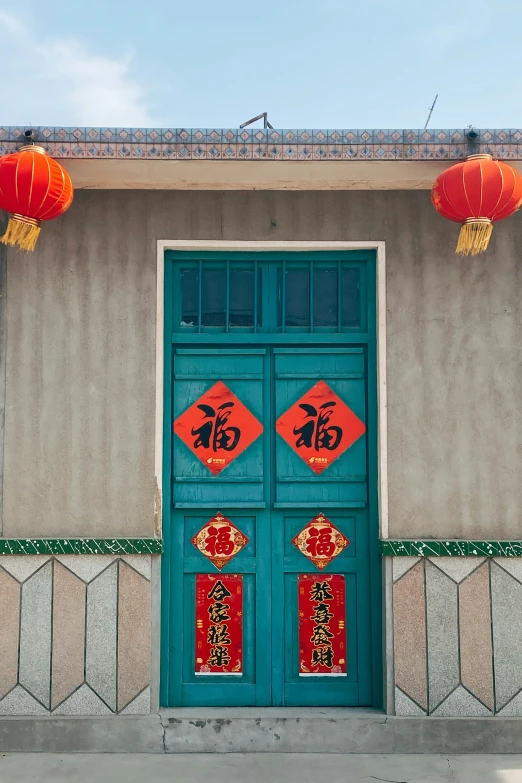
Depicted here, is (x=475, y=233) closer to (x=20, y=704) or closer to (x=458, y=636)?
(x=458, y=636)

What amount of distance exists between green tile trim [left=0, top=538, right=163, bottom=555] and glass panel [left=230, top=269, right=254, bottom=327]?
A: 1.65 metres

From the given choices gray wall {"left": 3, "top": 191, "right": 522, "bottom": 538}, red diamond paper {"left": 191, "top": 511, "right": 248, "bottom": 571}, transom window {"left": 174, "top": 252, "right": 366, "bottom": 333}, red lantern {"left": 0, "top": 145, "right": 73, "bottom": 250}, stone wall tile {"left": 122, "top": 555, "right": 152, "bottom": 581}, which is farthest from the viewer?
transom window {"left": 174, "top": 252, "right": 366, "bottom": 333}

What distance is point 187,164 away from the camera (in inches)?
204

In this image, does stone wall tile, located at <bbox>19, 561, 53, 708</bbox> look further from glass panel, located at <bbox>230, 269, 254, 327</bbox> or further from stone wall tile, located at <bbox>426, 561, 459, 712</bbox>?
stone wall tile, located at <bbox>426, 561, 459, 712</bbox>

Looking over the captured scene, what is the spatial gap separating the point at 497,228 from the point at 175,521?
10.1ft

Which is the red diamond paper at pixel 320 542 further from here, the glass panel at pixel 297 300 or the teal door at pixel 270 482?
the glass panel at pixel 297 300

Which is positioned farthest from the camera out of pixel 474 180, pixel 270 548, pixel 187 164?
pixel 270 548

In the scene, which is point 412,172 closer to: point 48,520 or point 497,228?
point 497,228

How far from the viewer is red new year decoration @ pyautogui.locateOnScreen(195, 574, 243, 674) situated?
5.53 metres

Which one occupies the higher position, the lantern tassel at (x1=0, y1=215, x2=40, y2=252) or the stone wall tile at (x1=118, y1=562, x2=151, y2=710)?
the lantern tassel at (x1=0, y1=215, x2=40, y2=252)

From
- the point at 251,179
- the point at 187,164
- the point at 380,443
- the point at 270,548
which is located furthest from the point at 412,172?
the point at 270,548

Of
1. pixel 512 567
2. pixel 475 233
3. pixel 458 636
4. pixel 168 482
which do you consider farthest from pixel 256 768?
pixel 475 233

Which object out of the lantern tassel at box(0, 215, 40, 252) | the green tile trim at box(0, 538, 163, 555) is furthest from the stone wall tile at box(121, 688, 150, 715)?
the lantern tassel at box(0, 215, 40, 252)

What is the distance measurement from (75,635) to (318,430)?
2168 mm
